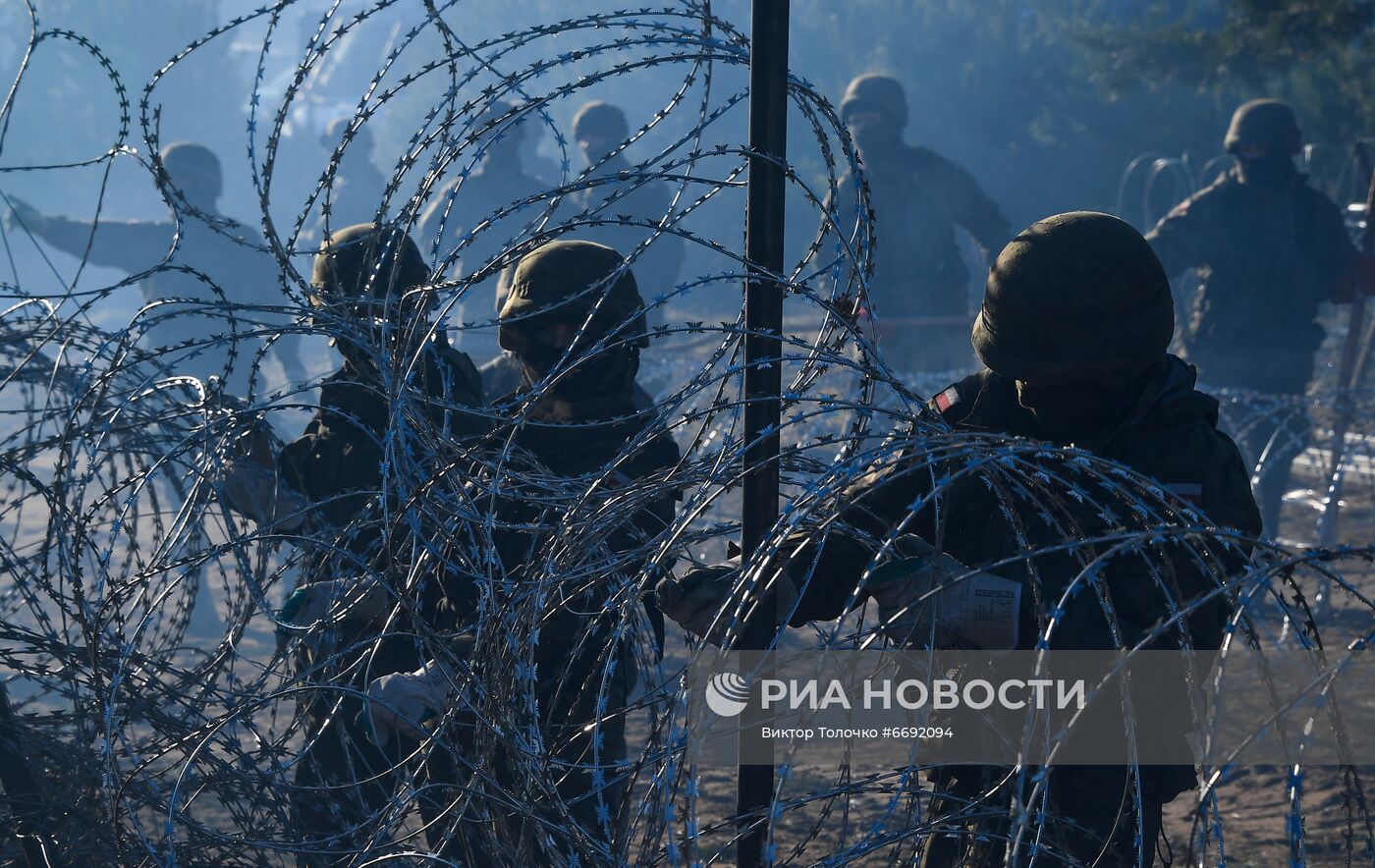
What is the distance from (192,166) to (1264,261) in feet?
30.8

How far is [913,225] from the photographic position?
35.4 ft

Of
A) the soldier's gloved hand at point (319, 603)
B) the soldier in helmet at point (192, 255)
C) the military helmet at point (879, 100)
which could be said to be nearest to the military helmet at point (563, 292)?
the soldier's gloved hand at point (319, 603)

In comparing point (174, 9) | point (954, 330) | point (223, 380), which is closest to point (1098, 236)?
point (223, 380)

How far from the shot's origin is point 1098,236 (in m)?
2.77

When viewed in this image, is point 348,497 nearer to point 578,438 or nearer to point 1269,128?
point 578,438

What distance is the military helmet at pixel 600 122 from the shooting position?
1236 cm

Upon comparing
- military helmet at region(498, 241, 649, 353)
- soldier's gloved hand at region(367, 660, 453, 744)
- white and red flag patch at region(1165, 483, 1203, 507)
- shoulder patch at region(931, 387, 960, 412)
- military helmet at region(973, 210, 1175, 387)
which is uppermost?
military helmet at region(498, 241, 649, 353)

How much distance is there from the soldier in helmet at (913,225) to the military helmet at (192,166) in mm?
6088

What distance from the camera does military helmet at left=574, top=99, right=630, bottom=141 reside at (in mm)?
12359

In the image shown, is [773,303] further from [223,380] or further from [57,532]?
[57,532]

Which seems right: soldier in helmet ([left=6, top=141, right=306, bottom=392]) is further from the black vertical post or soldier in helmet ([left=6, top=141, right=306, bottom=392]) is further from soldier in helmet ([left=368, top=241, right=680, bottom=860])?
the black vertical post

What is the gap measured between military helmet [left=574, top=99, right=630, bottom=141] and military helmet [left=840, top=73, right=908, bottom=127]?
2448 mm

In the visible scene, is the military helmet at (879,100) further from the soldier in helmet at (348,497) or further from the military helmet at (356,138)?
the military helmet at (356,138)

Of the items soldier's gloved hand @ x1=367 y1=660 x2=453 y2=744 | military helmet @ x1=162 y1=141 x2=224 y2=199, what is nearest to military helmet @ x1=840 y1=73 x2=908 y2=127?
military helmet @ x1=162 y1=141 x2=224 y2=199
